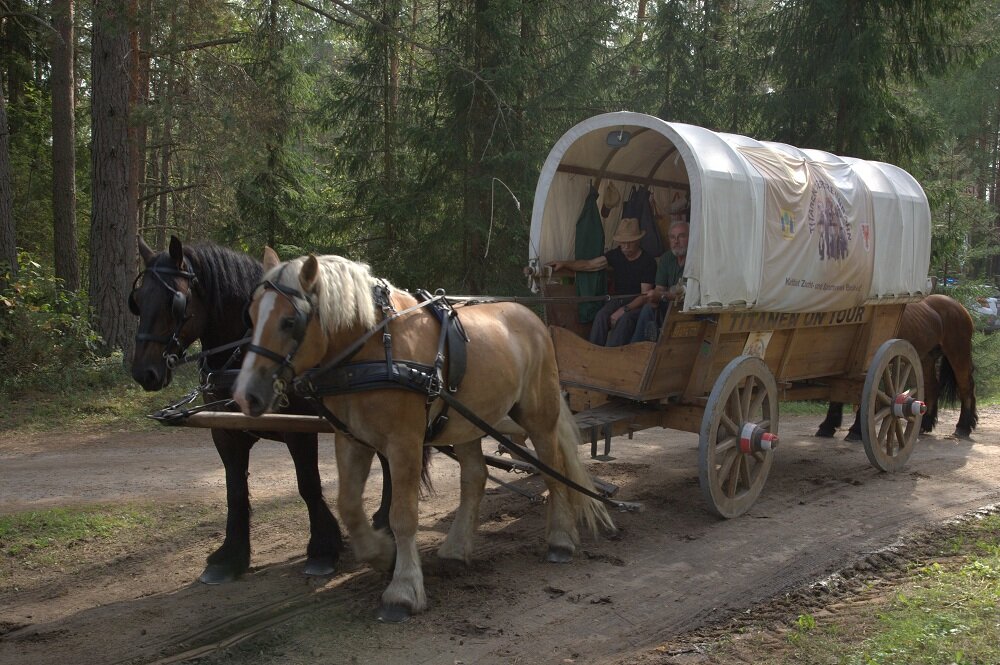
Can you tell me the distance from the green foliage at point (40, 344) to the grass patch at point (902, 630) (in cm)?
926

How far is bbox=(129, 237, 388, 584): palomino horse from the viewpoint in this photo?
4.59 m

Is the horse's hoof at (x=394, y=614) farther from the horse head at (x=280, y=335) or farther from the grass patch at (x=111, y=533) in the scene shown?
the grass patch at (x=111, y=533)

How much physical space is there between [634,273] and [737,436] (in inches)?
67.3

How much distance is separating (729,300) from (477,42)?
813 centimetres

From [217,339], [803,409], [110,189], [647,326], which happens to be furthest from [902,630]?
[110,189]

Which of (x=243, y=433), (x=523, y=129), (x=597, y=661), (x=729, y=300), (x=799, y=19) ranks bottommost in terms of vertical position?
(x=597, y=661)

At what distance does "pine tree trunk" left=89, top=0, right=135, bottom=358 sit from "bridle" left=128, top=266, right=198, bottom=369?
7.69 meters

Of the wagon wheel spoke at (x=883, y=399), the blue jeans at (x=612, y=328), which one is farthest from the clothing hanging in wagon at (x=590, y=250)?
the wagon wheel spoke at (x=883, y=399)

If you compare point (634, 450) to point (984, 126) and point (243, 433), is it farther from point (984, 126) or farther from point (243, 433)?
point (984, 126)

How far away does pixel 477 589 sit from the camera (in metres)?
4.79

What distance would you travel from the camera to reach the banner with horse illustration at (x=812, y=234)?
646cm

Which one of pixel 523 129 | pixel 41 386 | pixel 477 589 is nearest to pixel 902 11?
pixel 523 129

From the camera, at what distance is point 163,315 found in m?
4.59

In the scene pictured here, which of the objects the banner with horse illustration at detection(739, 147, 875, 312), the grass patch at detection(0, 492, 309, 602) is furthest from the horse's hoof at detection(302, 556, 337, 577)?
the banner with horse illustration at detection(739, 147, 875, 312)
